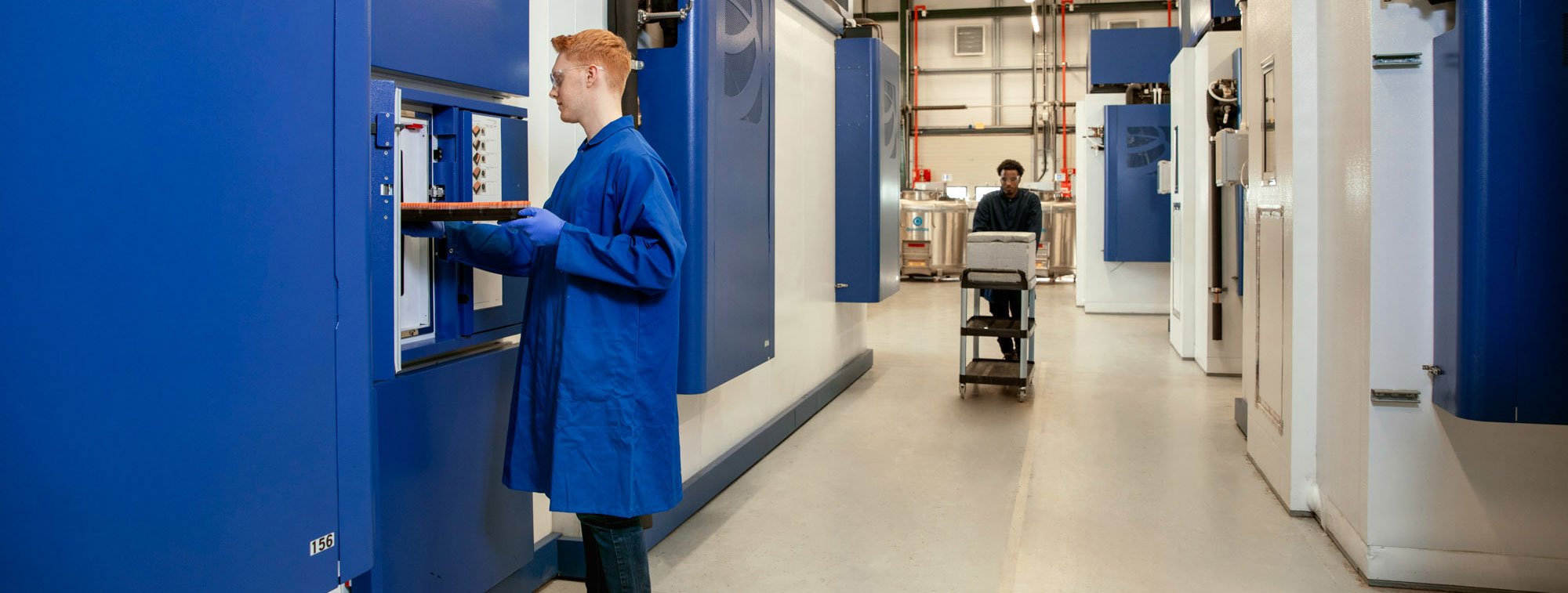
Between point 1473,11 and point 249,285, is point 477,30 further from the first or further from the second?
point 1473,11

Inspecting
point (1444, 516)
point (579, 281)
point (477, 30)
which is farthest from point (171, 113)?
point (1444, 516)

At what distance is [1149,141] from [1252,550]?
21.9 feet

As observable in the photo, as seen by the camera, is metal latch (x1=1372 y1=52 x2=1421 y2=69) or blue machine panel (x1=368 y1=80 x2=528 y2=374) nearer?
blue machine panel (x1=368 y1=80 x2=528 y2=374)

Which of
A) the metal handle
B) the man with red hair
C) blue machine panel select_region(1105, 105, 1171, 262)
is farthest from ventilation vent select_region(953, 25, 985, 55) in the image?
the man with red hair

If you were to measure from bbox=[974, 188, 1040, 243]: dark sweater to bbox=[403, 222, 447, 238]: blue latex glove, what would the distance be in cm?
542

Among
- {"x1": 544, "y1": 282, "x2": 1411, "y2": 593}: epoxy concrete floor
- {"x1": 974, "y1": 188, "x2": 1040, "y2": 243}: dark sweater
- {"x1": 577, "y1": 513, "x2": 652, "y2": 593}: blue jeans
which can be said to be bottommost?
{"x1": 544, "y1": 282, "x2": 1411, "y2": 593}: epoxy concrete floor

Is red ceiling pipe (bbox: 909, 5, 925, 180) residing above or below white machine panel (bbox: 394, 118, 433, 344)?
above

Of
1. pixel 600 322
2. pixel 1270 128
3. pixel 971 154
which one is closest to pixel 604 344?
pixel 600 322

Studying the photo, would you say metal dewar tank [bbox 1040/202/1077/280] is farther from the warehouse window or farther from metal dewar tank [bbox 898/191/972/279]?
the warehouse window

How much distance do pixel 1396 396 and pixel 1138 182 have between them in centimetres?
677

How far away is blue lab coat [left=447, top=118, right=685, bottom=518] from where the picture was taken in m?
2.27

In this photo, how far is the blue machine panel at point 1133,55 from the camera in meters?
9.68

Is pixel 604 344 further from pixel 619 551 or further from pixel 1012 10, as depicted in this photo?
pixel 1012 10

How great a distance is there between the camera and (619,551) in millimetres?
2402
